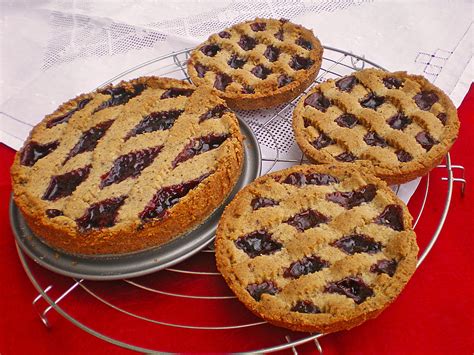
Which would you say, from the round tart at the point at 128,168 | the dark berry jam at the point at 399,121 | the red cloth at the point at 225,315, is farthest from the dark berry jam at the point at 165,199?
the dark berry jam at the point at 399,121

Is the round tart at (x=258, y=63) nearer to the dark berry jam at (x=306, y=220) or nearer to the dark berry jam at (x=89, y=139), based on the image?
the dark berry jam at (x=89, y=139)

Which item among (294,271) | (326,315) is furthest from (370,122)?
(326,315)

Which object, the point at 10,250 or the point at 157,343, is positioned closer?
the point at 157,343

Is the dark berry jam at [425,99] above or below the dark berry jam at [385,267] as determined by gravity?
above

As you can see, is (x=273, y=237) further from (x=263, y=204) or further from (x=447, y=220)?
(x=447, y=220)

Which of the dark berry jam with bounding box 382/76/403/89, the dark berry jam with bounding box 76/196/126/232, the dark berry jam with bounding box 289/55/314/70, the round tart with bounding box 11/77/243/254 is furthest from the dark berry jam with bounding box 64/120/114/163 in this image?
the dark berry jam with bounding box 382/76/403/89
